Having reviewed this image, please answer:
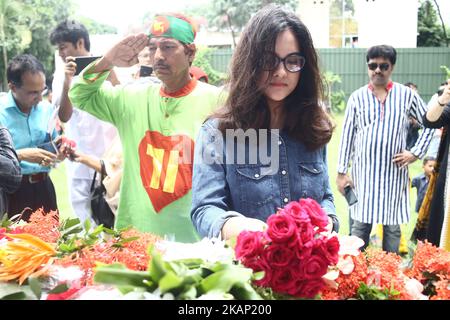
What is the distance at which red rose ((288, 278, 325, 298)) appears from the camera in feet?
3.64

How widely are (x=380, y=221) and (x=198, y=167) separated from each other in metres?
2.46

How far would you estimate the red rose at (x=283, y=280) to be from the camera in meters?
1.10

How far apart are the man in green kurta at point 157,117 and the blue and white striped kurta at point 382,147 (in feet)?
5.28

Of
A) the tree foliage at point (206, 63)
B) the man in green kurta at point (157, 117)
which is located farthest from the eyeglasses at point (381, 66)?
the tree foliage at point (206, 63)

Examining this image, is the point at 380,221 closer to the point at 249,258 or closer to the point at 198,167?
the point at 198,167

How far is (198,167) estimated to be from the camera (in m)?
1.67

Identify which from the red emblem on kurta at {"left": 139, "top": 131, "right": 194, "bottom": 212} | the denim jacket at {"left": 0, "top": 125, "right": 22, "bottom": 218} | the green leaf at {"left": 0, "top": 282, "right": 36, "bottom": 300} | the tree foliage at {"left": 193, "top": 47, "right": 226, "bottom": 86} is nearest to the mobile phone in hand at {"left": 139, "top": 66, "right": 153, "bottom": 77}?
the red emblem on kurta at {"left": 139, "top": 131, "right": 194, "bottom": 212}

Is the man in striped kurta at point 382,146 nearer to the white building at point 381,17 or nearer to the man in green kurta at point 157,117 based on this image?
the white building at point 381,17

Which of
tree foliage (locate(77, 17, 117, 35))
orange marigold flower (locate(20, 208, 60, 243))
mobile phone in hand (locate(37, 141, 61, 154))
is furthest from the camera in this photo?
tree foliage (locate(77, 17, 117, 35))

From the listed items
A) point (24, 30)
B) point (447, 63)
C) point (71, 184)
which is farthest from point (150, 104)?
point (24, 30)

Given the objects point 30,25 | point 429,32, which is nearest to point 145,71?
point 429,32

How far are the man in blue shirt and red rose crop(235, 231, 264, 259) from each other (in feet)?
7.97

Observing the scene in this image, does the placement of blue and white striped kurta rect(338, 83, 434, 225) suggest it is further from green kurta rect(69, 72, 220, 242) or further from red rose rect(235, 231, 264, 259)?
red rose rect(235, 231, 264, 259)

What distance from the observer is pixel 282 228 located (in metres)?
1.10
